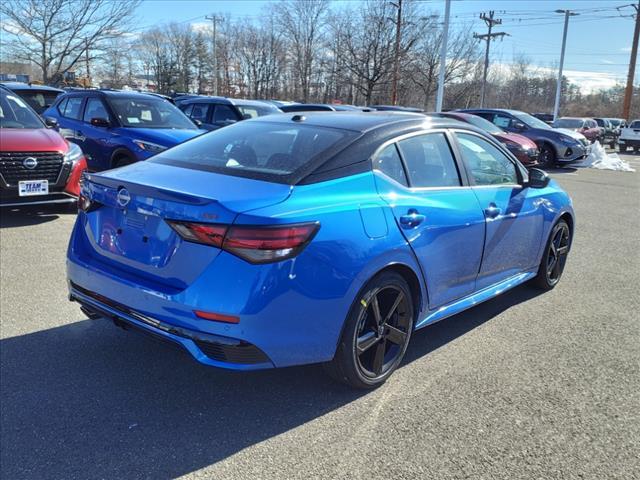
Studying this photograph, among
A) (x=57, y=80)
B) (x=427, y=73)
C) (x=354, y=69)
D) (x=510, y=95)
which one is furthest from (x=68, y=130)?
(x=510, y=95)

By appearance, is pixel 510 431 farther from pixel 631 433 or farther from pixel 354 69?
pixel 354 69

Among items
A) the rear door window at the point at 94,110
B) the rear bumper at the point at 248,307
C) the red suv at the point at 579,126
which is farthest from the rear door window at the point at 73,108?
the red suv at the point at 579,126

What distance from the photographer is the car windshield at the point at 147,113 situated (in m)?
8.98

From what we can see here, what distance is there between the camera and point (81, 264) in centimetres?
320

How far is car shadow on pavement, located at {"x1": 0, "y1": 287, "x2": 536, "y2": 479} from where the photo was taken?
255 cm

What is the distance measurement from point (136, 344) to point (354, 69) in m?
34.6

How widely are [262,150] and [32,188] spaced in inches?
180

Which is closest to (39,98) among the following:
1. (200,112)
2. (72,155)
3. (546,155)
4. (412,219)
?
(200,112)

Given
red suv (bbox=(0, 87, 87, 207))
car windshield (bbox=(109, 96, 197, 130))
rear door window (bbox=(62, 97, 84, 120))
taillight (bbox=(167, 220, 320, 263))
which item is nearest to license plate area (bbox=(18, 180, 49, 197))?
red suv (bbox=(0, 87, 87, 207))

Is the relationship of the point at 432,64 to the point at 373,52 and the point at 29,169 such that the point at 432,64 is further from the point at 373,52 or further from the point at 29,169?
the point at 29,169

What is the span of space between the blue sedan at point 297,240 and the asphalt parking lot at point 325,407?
35 cm

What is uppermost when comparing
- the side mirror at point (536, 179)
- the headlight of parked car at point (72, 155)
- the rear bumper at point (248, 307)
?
the side mirror at point (536, 179)

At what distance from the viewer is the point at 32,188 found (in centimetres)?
675

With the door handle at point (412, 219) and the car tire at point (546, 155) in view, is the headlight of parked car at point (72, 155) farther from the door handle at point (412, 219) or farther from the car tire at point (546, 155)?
the car tire at point (546, 155)
